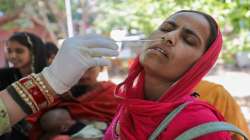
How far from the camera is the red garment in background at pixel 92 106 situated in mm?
1747

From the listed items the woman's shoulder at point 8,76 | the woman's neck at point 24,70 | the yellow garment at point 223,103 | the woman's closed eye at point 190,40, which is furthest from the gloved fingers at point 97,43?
the woman's neck at point 24,70

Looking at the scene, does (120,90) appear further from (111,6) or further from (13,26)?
(111,6)

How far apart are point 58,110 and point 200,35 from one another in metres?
0.89

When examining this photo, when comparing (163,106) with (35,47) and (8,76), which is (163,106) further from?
(35,47)

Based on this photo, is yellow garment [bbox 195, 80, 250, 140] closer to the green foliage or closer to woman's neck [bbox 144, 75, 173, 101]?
woman's neck [bbox 144, 75, 173, 101]

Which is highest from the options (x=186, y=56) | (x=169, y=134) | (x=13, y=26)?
(x=186, y=56)

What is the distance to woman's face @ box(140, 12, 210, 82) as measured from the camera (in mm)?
992

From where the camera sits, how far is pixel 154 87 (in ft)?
3.43

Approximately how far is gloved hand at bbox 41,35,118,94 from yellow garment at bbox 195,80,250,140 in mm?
506

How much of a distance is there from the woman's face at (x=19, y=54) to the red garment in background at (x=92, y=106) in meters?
0.64

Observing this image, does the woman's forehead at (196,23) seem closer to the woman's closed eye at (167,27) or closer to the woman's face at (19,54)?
the woman's closed eye at (167,27)

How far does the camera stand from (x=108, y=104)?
1876 millimetres

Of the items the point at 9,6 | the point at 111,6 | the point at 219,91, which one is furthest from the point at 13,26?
the point at 219,91

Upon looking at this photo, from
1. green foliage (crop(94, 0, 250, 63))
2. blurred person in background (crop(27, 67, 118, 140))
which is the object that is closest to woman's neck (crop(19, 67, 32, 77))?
blurred person in background (crop(27, 67, 118, 140))
